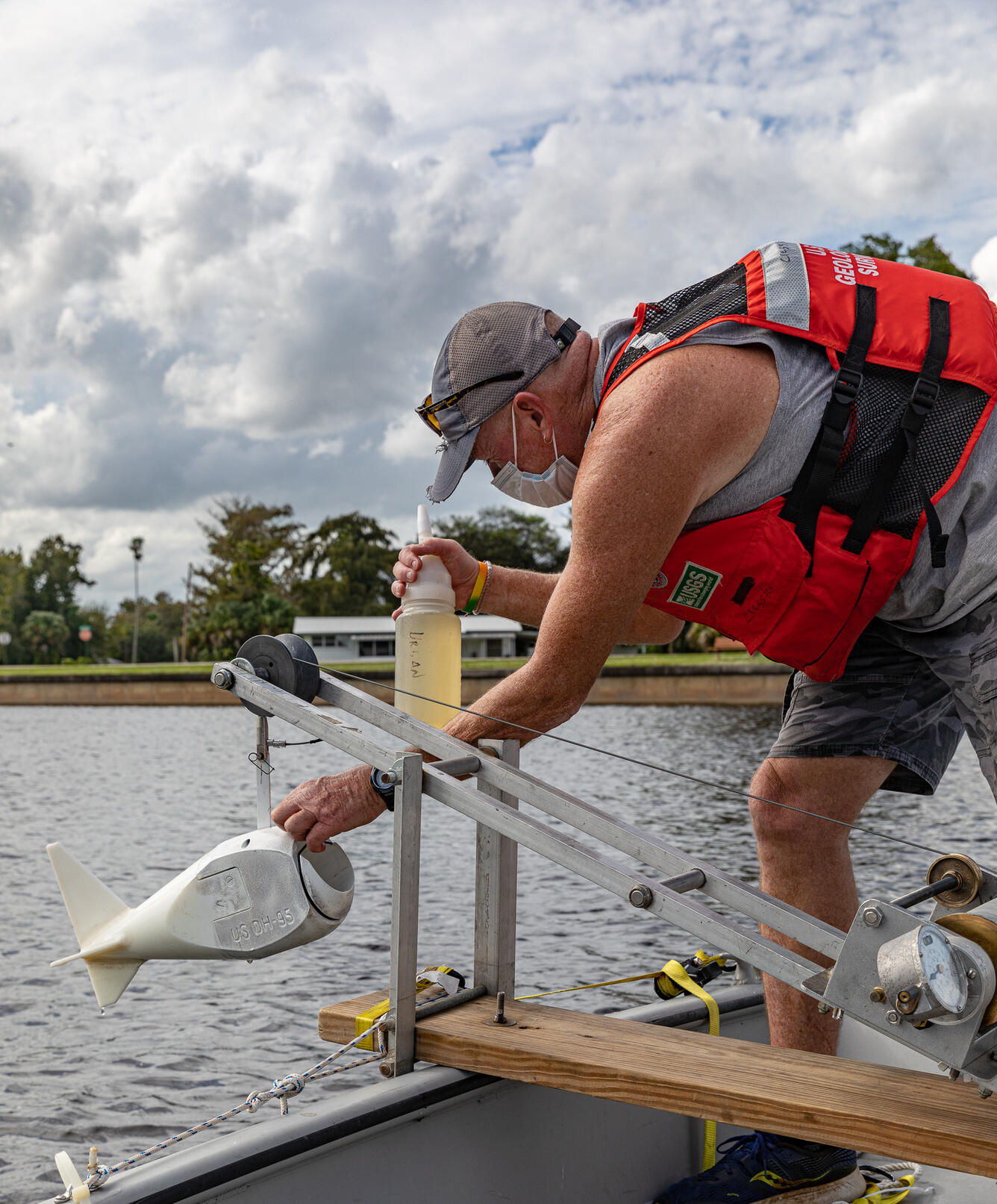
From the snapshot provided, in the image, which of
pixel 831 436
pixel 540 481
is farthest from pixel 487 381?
pixel 831 436

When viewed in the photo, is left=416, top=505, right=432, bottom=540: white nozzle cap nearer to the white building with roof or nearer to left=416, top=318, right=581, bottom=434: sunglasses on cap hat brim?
left=416, top=318, right=581, bottom=434: sunglasses on cap hat brim

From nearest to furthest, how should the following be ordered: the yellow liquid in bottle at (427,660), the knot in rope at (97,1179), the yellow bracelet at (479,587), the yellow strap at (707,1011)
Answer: the knot in rope at (97,1179) < the yellow liquid in bottle at (427,660) < the yellow bracelet at (479,587) < the yellow strap at (707,1011)

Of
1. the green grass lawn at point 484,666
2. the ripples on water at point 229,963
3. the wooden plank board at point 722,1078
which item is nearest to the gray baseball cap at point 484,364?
the wooden plank board at point 722,1078

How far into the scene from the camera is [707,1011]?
290 cm

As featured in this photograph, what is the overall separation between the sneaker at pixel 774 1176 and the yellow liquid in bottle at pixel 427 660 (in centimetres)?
119

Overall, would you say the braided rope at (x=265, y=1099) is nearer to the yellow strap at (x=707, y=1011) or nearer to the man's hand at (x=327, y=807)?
the man's hand at (x=327, y=807)

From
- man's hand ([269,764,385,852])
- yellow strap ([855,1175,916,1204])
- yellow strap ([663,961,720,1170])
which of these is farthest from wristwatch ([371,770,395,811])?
yellow strap ([855,1175,916,1204])

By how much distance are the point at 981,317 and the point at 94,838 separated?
666 inches

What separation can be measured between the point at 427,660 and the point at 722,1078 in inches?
39.2

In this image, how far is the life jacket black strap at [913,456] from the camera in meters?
1.94

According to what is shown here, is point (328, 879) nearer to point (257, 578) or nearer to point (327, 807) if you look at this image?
point (327, 807)

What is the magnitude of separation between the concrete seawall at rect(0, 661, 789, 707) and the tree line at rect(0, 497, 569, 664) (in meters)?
15.0

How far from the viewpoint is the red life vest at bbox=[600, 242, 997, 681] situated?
194 centimetres

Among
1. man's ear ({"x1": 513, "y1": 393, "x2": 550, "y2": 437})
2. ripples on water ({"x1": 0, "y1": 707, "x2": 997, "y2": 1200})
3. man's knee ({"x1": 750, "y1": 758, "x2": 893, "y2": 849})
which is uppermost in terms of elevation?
man's ear ({"x1": 513, "y1": 393, "x2": 550, "y2": 437})
